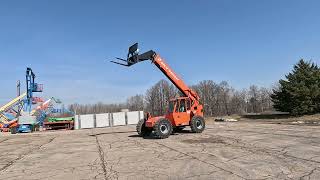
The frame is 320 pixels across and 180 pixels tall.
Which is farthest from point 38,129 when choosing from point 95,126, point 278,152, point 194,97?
point 278,152

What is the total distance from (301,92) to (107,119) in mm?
33333

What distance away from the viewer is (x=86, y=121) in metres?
61.1

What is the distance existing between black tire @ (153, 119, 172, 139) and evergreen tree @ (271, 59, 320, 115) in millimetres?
29970

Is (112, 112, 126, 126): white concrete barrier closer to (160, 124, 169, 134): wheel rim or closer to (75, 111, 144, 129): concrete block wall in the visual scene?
(75, 111, 144, 129): concrete block wall

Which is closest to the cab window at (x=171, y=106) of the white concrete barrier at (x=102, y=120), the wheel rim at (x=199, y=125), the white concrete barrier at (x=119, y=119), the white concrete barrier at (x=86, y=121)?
the wheel rim at (x=199, y=125)

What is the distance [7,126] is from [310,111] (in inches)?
1777

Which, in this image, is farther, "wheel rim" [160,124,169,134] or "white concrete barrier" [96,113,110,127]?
Answer: "white concrete barrier" [96,113,110,127]

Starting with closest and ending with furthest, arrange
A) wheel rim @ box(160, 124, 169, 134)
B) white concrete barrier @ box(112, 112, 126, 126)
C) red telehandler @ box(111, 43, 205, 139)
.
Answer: wheel rim @ box(160, 124, 169, 134) → red telehandler @ box(111, 43, 205, 139) → white concrete barrier @ box(112, 112, 126, 126)

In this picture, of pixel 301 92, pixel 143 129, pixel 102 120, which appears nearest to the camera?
pixel 143 129

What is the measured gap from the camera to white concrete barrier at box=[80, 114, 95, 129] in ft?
198

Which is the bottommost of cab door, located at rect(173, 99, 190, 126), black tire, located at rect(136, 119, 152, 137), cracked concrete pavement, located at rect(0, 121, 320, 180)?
cracked concrete pavement, located at rect(0, 121, 320, 180)

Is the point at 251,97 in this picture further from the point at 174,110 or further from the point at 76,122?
the point at 174,110

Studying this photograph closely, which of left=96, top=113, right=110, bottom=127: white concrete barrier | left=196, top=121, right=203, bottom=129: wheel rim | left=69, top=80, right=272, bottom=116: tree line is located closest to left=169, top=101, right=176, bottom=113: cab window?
left=196, top=121, right=203, bottom=129: wheel rim

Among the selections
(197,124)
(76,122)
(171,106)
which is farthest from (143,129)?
(76,122)
